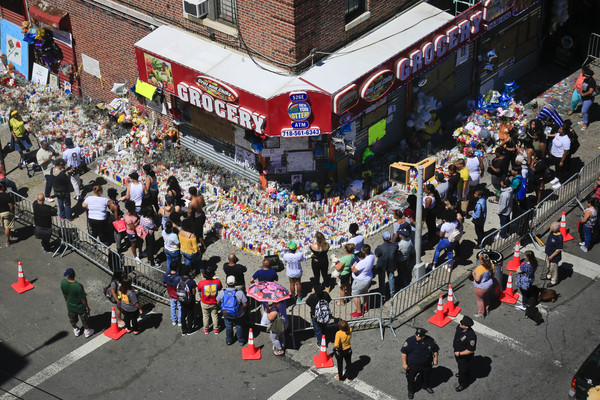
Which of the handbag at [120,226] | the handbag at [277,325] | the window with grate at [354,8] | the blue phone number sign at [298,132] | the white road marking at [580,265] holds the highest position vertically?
the window with grate at [354,8]

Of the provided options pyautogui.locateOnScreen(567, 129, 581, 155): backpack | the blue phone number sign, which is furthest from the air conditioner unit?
pyautogui.locateOnScreen(567, 129, 581, 155): backpack

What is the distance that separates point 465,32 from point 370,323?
31.6 feet

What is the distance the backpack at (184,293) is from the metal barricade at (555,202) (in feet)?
28.8

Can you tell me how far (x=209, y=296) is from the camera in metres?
18.4

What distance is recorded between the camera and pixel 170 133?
25609mm

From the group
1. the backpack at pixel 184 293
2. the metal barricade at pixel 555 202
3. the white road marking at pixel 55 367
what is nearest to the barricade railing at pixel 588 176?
the metal barricade at pixel 555 202

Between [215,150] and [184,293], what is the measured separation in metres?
7.21

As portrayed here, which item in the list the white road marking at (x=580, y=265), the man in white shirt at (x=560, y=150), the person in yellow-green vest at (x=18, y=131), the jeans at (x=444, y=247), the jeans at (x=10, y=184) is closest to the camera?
the jeans at (x=444, y=247)

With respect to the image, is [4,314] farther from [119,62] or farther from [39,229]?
[119,62]

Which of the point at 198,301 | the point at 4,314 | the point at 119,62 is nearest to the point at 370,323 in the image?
the point at 198,301

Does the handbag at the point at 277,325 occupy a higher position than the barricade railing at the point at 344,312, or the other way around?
the handbag at the point at 277,325

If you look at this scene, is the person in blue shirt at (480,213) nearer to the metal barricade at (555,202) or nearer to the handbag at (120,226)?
the metal barricade at (555,202)

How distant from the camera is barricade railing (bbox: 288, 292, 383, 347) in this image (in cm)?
1898

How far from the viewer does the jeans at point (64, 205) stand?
74.9ft
